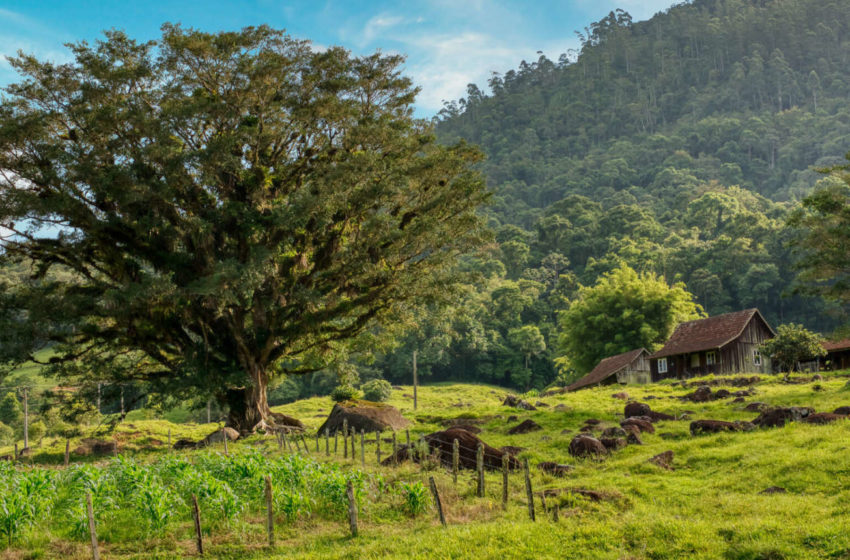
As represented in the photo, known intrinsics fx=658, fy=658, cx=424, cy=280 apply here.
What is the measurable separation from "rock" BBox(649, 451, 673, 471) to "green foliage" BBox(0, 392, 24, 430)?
67.5m

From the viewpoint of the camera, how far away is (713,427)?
22.1 m

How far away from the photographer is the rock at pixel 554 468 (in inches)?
717

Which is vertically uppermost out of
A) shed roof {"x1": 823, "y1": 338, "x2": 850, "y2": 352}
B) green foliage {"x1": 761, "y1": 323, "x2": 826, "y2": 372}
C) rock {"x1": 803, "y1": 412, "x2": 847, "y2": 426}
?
green foliage {"x1": 761, "y1": 323, "x2": 826, "y2": 372}

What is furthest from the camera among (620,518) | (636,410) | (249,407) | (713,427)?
(249,407)

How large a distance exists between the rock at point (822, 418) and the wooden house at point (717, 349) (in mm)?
26244

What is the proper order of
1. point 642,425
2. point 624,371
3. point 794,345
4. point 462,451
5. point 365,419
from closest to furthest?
point 462,451, point 642,425, point 365,419, point 794,345, point 624,371

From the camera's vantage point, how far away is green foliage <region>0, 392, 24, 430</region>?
67500 mm

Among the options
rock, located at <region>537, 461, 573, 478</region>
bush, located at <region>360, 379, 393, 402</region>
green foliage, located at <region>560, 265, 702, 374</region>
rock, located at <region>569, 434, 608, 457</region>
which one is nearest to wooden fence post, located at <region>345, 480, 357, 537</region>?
rock, located at <region>537, 461, 573, 478</region>

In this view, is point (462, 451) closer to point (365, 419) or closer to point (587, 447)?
point (587, 447)

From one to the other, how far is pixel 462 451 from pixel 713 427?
9209mm

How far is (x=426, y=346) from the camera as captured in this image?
314 ft

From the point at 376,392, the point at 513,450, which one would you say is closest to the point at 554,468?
the point at 513,450

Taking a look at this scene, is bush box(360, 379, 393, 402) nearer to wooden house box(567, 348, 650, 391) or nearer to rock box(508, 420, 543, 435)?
wooden house box(567, 348, 650, 391)

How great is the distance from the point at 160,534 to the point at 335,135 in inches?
872
